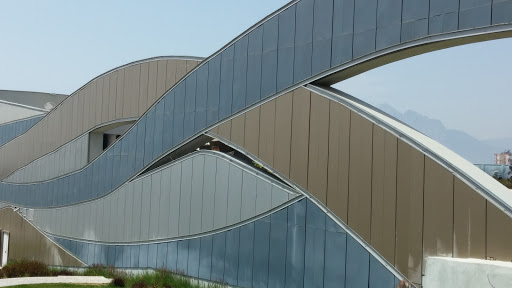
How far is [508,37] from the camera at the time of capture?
1391 cm

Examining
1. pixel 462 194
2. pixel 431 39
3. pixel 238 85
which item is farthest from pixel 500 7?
pixel 238 85

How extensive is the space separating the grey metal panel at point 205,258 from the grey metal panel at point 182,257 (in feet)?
2.67

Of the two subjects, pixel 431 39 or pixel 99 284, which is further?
pixel 99 284

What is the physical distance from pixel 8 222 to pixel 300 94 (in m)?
22.5

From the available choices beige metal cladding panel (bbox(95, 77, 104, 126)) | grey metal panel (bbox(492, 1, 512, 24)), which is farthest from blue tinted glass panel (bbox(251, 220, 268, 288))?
beige metal cladding panel (bbox(95, 77, 104, 126))

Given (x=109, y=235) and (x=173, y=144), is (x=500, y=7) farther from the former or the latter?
(x=109, y=235)

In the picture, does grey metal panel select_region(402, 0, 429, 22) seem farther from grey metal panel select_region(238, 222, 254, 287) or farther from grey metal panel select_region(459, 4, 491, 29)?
grey metal panel select_region(238, 222, 254, 287)

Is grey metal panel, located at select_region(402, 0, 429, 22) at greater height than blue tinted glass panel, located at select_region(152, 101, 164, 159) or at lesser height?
greater

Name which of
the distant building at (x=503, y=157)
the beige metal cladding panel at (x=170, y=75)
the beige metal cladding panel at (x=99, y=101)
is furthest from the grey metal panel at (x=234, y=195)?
the distant building at (x=503, y=157)

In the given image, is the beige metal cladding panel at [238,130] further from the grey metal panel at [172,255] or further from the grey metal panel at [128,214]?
the grey metal panel at [128,214]

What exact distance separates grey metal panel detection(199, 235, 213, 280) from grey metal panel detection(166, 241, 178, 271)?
1431 millimetres

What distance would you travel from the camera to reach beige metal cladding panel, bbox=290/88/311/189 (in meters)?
17.7

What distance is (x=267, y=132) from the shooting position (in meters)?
19.0

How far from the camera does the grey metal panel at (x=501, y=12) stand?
1345 centimetres
